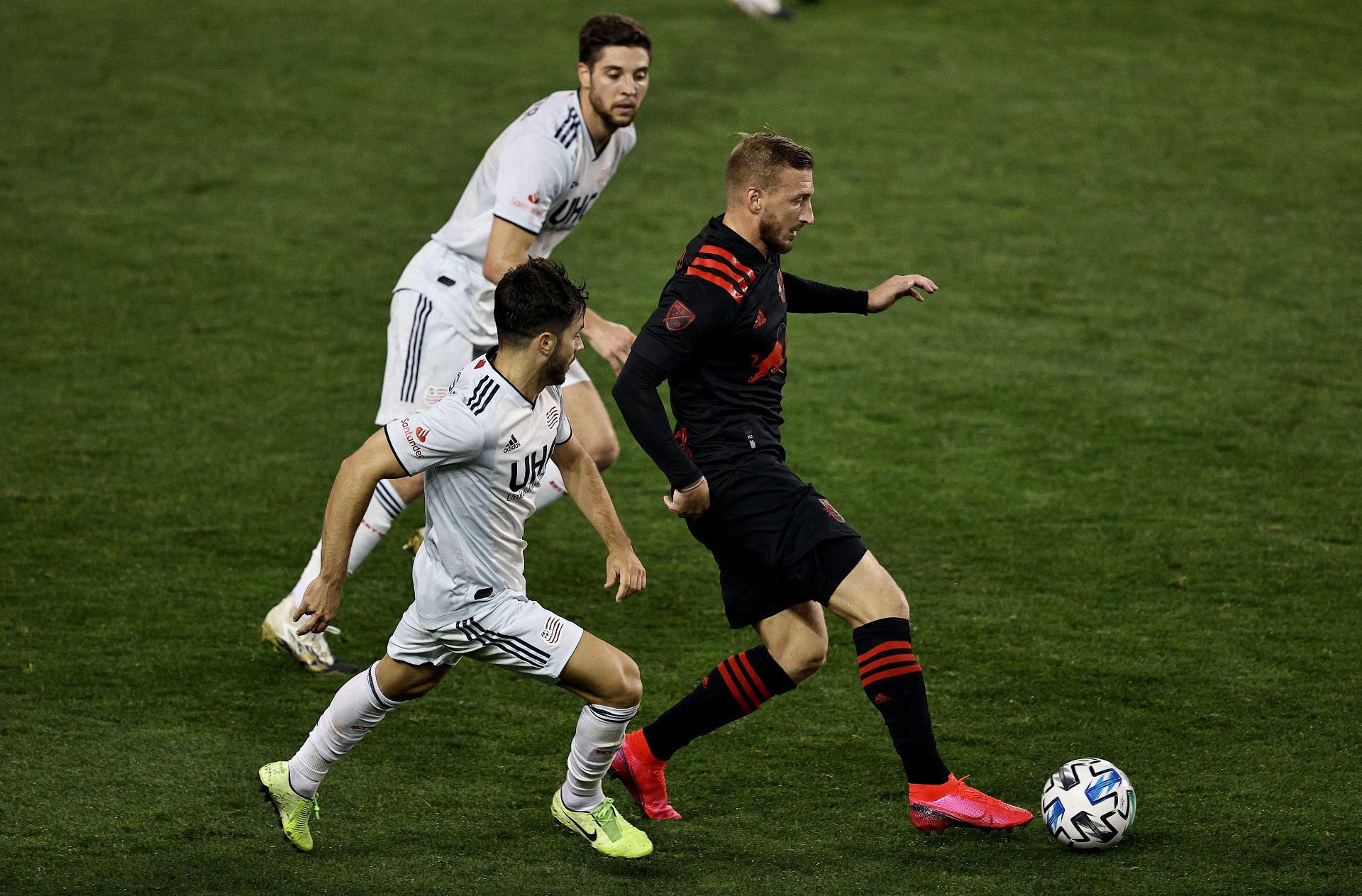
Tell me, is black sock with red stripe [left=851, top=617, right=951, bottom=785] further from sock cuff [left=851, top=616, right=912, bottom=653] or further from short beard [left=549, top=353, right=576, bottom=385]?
short beard [left=549, top=353, right=576, bottom=385]

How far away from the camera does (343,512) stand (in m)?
3.48

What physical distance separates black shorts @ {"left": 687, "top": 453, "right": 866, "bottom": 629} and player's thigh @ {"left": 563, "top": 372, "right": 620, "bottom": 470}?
1.30m

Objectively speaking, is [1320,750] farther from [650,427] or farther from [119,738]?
[119,738]

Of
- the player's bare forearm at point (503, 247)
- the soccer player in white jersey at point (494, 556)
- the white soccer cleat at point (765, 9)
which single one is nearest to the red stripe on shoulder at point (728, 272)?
the soccer player in white jersey at point (494, 556)

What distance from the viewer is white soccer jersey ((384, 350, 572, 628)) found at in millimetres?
3549

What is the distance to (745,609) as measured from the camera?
407cm

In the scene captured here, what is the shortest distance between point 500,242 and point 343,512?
1.66m

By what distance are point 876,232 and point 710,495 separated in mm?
6234

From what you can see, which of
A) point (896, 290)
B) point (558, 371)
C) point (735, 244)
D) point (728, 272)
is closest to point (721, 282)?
point (728, 272)

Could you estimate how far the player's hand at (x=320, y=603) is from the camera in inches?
137

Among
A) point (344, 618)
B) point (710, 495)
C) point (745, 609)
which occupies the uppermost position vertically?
A: point (710, 495)

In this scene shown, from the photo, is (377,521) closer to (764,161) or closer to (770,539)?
(770,539)

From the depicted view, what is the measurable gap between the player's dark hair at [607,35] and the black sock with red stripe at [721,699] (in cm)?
229

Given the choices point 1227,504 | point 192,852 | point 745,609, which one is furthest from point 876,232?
point 192,852
